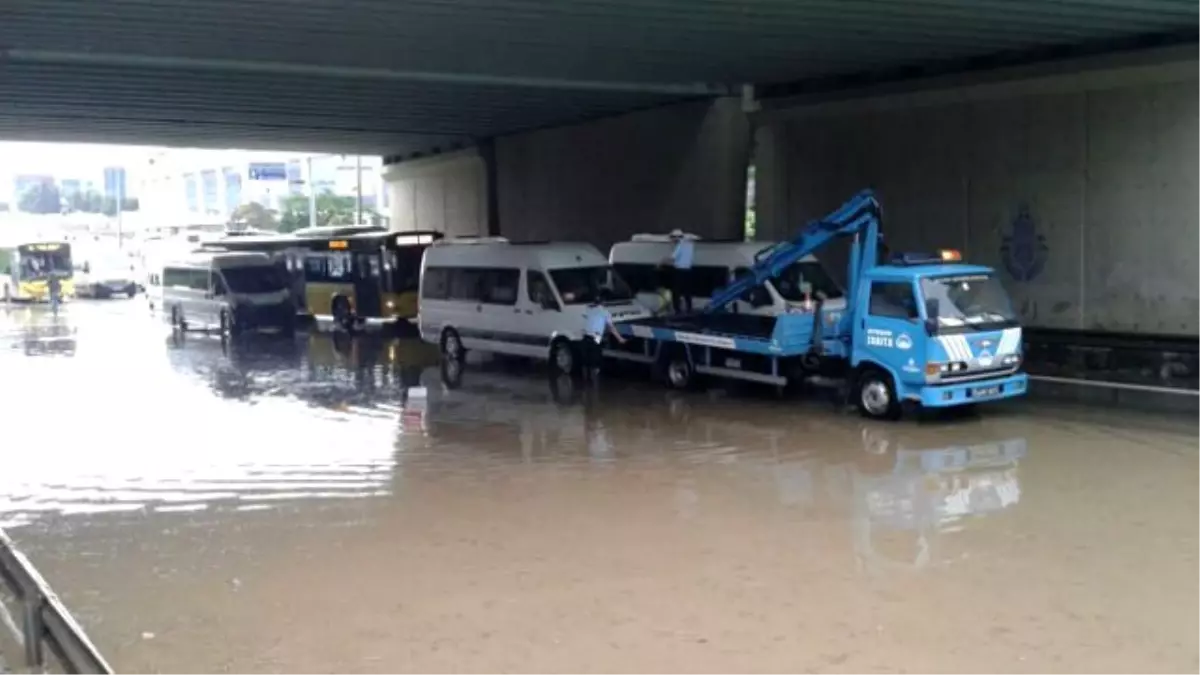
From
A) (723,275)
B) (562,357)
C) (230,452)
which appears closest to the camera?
(230,452)

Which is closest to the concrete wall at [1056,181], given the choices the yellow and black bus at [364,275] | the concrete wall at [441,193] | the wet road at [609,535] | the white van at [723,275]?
the white van at [723,275]

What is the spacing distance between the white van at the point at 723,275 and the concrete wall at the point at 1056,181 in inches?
107

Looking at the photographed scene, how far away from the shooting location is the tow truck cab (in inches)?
598

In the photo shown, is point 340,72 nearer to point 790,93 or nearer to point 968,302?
point 790,93

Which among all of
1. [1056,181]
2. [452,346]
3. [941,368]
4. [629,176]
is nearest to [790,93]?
[629,176]

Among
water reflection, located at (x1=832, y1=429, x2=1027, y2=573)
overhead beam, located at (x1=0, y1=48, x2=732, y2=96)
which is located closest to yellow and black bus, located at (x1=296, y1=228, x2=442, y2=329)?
overhead beam, located at (x1=0, y1=48, x2=732, y2=96)

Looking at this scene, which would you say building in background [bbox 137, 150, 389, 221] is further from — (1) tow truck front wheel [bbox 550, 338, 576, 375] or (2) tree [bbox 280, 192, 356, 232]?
(1) tow truck front wheel [bbox 550, 338, 576, 375]

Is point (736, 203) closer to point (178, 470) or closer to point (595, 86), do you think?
point (595, 86)

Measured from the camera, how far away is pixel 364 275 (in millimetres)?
31859

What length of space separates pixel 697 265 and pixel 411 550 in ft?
42.2

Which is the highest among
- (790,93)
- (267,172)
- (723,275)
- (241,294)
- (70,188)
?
(70,188)

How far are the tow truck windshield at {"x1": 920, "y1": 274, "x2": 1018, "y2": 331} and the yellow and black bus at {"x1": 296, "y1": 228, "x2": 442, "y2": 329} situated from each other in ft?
56.3

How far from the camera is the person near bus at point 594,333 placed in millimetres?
20453

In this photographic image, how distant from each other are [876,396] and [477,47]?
8532mm
